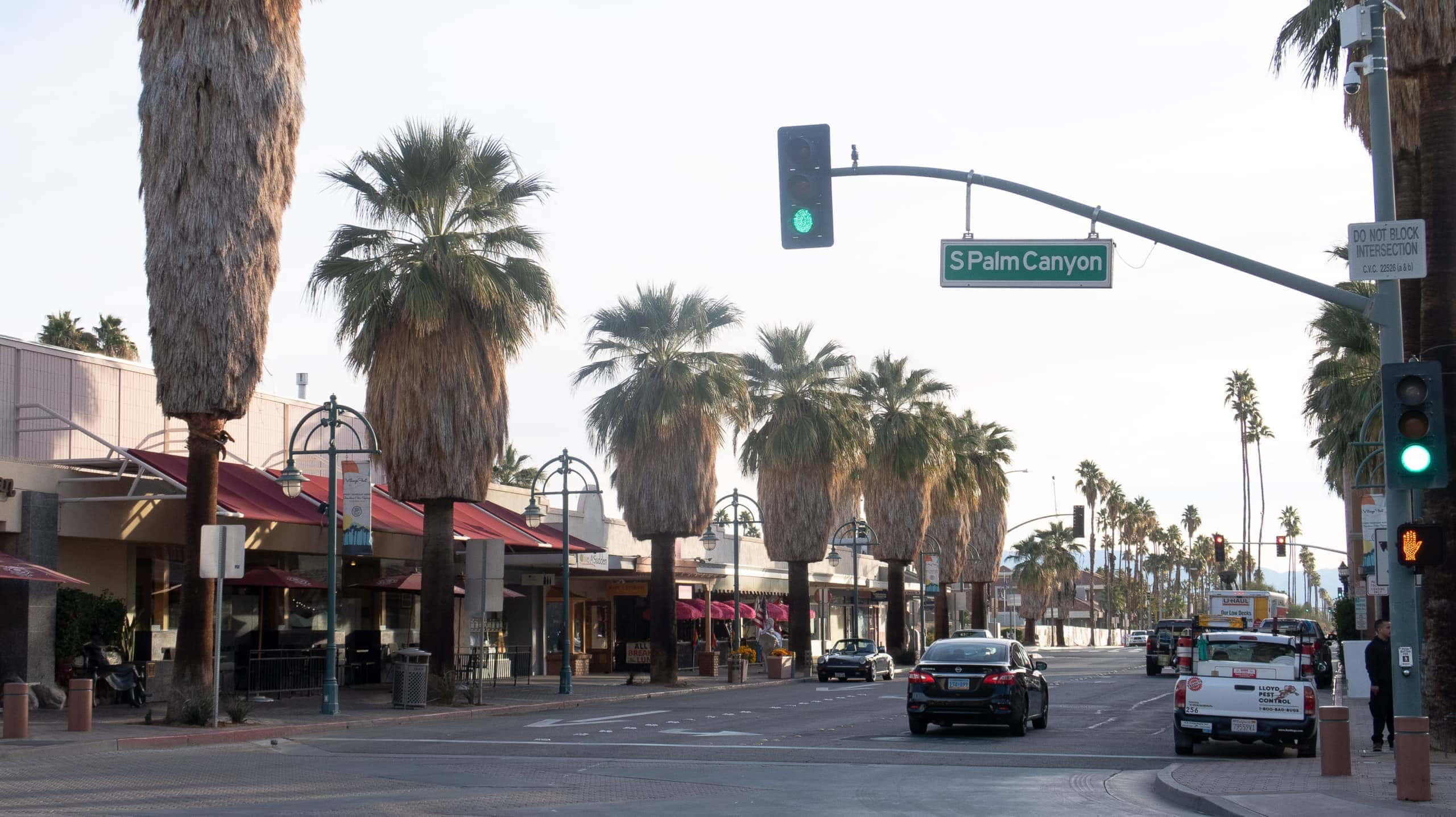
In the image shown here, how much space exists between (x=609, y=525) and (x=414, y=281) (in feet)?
77.6

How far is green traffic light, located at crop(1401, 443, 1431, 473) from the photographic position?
1327 cm

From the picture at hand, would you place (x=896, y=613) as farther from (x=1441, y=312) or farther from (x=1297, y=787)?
(x=1297, y=787)

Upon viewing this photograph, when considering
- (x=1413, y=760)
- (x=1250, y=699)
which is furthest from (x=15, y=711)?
(x=1413, y=760)

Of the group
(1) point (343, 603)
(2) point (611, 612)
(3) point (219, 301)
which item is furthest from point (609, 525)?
(3) point (219, 301)

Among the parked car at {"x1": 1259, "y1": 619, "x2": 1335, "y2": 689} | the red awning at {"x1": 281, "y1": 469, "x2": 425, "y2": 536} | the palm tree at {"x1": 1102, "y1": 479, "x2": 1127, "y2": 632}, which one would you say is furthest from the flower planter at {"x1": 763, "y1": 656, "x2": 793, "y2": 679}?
the palm tree at {"x1": 1102, "y1": 479, "x2": 1127, "y2": 632}

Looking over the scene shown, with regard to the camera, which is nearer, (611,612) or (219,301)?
(219,301)

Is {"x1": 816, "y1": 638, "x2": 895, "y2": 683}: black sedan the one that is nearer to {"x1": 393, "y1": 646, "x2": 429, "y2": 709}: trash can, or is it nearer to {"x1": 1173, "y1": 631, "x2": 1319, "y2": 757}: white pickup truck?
{"x1": 393, "y1": 646, "x2": 429, "y2": 709}: trash can

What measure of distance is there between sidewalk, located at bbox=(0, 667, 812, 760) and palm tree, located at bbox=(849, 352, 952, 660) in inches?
601

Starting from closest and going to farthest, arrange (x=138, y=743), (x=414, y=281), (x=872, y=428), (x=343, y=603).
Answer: (x=138, y=743) → (x=414, y=281) → (x=343, y=603) → (x=872, y=428)

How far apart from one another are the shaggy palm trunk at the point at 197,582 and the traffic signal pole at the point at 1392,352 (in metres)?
17.0

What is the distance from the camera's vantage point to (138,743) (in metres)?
19.6

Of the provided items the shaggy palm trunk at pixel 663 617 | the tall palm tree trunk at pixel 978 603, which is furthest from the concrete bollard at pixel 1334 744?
the tall palm tree trunk at pixel 978 603

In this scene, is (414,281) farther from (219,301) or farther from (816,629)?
(816,629)

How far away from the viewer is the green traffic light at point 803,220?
13.7 meters
